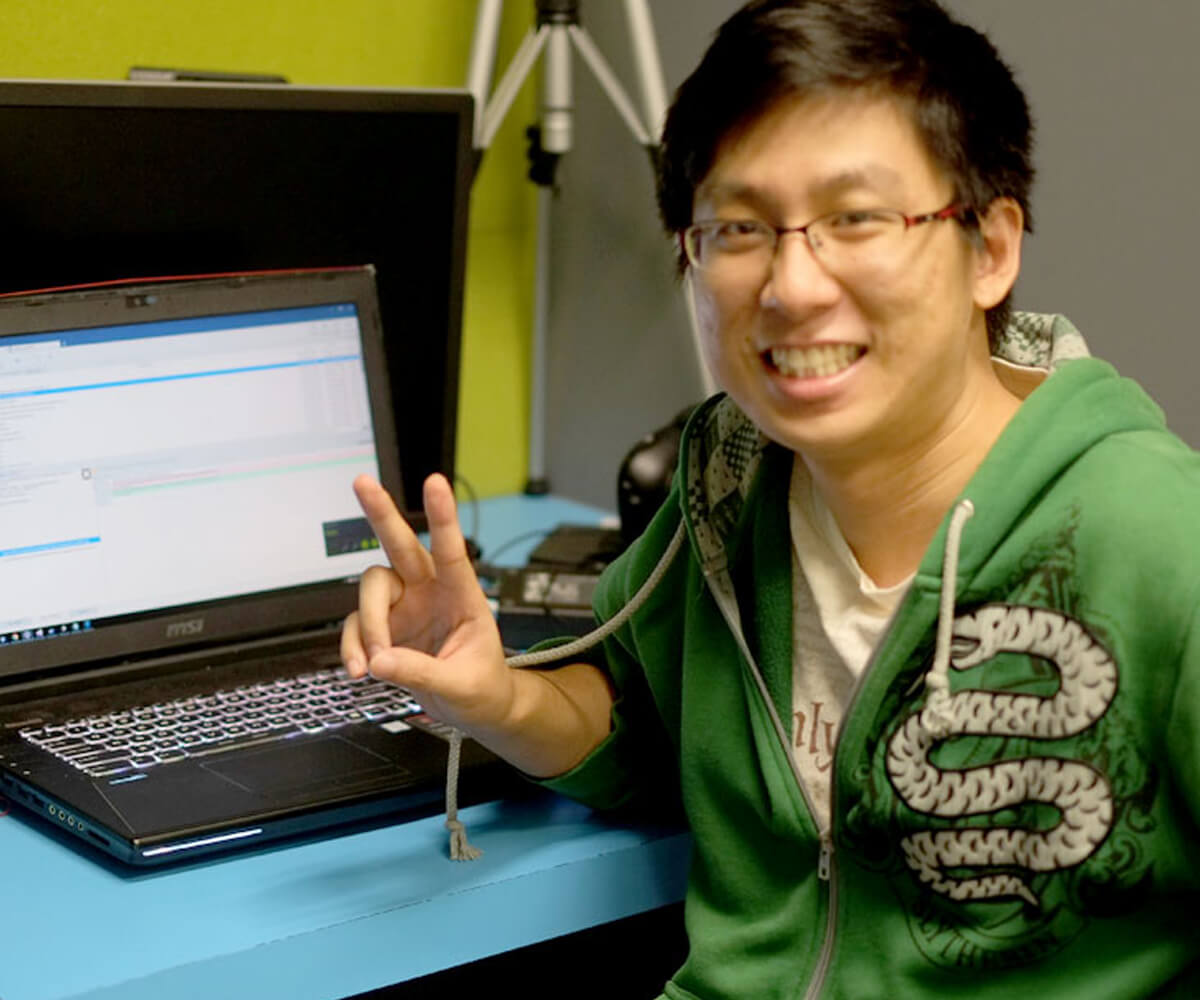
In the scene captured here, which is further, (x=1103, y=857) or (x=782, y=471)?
(x=782, y=471)

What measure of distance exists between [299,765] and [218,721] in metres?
0.12

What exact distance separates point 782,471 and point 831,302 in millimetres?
206

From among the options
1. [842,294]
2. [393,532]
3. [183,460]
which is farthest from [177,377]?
[842,294]

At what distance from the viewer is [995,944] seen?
97cm

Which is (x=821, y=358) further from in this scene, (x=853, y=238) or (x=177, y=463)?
(x=177, y=463)

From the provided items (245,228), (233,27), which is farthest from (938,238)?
(233,27)

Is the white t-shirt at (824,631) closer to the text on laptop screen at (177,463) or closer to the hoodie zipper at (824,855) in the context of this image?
the hoodie zipper at (824,855)

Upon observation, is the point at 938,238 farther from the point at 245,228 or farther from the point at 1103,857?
the point at 245,228

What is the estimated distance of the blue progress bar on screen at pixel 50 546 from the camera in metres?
1.26

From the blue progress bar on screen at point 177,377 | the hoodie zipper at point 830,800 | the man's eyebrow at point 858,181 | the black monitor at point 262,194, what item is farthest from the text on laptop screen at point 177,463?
the man's eyebrow at point 858,181

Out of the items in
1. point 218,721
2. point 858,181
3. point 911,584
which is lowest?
point 218,721

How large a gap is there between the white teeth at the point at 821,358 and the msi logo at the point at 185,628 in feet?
1.97

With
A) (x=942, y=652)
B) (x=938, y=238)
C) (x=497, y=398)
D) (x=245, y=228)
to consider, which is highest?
(x=938, y=238)

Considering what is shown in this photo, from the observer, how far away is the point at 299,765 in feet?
3.77
